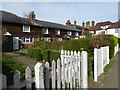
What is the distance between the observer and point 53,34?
32.0 metres

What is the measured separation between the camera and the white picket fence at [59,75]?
69.5 inches

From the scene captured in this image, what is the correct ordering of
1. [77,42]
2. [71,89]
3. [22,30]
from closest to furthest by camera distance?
[71,89] < [77,42] < [22,30]

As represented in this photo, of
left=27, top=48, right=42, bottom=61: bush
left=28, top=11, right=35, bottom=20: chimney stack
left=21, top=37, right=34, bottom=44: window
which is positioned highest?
left=28, top=11, right=35, bottom=20: chimney stack

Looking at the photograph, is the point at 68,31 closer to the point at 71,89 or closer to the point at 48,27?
the point at 48,27

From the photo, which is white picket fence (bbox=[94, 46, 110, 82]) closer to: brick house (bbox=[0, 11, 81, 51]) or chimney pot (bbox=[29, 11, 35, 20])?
brick house (bbox=[0, 11, 81, 51])

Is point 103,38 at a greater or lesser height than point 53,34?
lesser

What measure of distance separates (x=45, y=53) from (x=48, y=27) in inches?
779

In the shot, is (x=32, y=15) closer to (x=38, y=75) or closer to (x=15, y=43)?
(x=15, y=43)

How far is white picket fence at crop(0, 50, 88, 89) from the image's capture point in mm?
1764

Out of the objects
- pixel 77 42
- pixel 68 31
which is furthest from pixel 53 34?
pixel 77 42

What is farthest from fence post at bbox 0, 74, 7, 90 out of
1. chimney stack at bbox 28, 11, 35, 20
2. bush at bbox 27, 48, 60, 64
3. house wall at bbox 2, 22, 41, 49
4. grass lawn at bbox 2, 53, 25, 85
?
chimney stack at bbox 28, 11, 35, 20

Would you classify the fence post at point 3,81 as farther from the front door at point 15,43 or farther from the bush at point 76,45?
the front door at point 15,43

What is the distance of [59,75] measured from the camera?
2.65 m

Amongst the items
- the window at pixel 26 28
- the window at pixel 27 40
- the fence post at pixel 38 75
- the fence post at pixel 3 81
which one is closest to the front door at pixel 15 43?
→ the window at pixel 27 40
